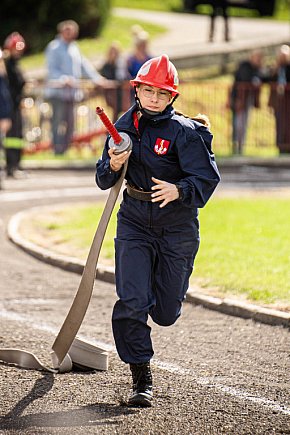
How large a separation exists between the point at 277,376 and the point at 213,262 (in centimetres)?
392

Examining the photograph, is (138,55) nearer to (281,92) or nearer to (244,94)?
(244,94)

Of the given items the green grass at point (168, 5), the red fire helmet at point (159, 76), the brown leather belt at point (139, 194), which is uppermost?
the red fire helmet at point (159, 76)

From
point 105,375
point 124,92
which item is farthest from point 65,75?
point 105,375

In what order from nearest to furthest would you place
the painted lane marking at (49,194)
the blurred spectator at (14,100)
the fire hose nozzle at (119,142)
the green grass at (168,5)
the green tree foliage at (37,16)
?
the fire hose nozzle at (119,142) → the painted lane marking at (49,194) → the blurred spectator at (14,100) → the green tree foliage at (37,16) → the green grass at (168,5)

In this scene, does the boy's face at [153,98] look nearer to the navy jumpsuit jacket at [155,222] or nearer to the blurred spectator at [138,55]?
the navy jumpsuit jacket at [155,222]

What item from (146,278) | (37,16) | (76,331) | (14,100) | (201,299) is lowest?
(37,16)

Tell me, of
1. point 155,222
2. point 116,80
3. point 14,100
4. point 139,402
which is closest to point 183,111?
point 116,80

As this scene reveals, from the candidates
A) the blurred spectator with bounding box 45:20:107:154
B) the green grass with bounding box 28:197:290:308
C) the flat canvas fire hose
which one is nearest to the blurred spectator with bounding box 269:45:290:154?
the blurred spectator with bounding box 45:20:107:154

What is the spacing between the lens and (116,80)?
72.2 ft

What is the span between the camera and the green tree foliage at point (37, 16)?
3450cm

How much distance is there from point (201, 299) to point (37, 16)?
25.9 m

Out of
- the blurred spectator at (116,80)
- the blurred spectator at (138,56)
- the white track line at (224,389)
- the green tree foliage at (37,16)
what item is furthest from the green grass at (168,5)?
the white track line at (224,389)

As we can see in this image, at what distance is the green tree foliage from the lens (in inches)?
1358

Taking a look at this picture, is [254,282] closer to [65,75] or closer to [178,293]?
[178,293]
